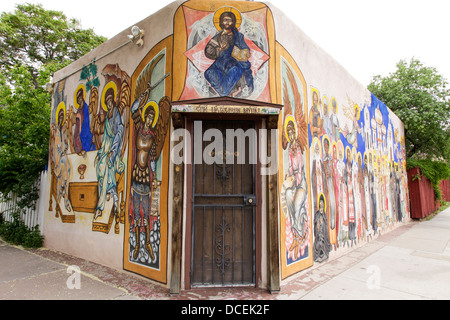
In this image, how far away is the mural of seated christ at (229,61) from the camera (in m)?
4.41

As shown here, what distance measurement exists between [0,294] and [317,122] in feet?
21.2

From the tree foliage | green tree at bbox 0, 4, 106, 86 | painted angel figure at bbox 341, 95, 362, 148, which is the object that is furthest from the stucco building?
green tree at bbox 0, 4, 106, 86

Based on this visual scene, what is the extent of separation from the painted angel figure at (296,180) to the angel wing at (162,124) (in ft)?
6.74

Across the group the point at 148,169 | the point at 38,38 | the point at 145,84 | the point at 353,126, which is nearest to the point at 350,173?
the point at 353,126

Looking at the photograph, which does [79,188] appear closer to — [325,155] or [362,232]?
[325,155]

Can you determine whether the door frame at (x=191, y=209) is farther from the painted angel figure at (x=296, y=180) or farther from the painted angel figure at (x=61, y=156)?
the painted angel figure at (x=61, y=156)

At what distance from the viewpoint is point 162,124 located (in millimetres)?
4652

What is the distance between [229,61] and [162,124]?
5.01 ft

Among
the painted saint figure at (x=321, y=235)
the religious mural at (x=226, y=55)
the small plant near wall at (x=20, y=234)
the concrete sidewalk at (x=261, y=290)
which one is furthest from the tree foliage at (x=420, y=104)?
the small plant near wall at (x=20, y=234)

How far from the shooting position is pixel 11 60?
49.6 feet

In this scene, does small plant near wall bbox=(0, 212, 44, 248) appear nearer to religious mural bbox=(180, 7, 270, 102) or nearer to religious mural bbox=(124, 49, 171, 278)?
religious mural bbox=(124, 49, 171, 278)

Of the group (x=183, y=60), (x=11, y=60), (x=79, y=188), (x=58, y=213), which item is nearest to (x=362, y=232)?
(x=183, y=60)

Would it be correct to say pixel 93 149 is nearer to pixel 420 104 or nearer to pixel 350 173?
pixel 350 173

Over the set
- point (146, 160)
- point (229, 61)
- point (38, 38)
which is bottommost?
point (146, 160)
